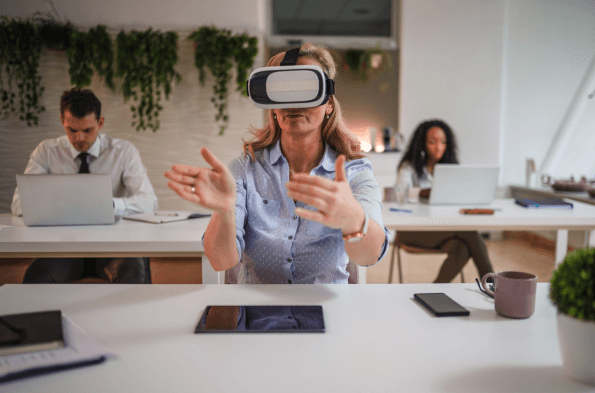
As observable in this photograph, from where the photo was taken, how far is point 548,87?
4.84 metres

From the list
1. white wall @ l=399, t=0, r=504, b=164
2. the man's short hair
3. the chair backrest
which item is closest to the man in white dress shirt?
the man's short hair

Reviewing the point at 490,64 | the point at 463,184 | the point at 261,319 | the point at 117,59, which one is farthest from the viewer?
the point at 490,64

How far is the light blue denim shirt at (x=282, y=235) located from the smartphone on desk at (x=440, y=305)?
350 millimetres


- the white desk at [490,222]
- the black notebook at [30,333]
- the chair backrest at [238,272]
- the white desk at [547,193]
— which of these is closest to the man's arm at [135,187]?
the chair backrest at [238,272]

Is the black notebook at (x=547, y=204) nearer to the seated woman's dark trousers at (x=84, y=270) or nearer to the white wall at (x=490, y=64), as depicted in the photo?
the seated woman's dark trousers at (x=84, y=270)

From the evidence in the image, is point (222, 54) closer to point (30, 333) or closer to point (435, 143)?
point (435, 143)

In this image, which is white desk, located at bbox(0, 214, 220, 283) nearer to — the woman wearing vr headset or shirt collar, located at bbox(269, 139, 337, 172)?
the woman wearing vr headset

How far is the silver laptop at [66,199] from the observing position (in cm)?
177

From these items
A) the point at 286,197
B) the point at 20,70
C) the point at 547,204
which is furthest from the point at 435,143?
the point at 20,70

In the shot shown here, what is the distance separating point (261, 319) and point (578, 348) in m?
0.56

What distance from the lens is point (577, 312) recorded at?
63 cm

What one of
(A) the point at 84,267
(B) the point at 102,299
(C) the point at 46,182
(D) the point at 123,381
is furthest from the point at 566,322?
(A) the point at 84,267

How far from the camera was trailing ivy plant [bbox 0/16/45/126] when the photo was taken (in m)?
3.85

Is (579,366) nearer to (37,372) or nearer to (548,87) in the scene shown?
(37,372)
